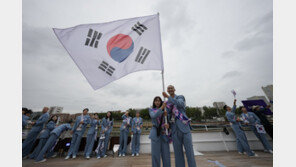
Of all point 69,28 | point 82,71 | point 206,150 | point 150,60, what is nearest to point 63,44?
point 69,28

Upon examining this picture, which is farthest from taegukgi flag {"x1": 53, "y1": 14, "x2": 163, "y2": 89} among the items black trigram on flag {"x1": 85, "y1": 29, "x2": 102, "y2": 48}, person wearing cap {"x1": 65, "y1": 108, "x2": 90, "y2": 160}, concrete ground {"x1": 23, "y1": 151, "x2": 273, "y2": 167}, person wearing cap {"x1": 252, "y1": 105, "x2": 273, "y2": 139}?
person wearing cap {"x1": 252, "y1": 105, "x2": 273, "y2": 139}

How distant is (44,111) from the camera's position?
183 inches

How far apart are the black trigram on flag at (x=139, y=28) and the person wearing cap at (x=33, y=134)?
5129 millimetres

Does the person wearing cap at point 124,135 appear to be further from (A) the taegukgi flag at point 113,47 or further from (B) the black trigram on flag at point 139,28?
(B) the black trigram on flag at point 139,28

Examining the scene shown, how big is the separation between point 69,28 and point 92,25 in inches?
21.7

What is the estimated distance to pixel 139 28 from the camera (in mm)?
2980

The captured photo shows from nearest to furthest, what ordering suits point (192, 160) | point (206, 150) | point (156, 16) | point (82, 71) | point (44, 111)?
point (192, 160) → point (82, 71) → point (156, 16) → point (44, 111) → point (206, 150)

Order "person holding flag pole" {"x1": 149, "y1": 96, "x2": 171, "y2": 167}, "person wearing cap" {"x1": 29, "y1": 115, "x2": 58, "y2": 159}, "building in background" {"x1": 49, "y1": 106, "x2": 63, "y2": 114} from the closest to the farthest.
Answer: "person holding flag pole" {"x1": 149, "y1": 96, "x2": 171, "y2": 167} < "person wearing cap" {"x1": 29, "y1": 115, "x2": 58, "y2": 159} < "building in background" {"x1": 49, "y1": 106, "x2": 63, "y2": 114}

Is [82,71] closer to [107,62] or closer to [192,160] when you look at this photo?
[107,62]

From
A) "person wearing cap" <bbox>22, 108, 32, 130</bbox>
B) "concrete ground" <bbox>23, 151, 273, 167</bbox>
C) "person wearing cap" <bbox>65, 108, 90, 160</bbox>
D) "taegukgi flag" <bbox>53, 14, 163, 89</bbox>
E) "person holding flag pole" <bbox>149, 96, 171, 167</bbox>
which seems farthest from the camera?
"person wearing cap" <bbox>65, 108, 90, 160</bbox>

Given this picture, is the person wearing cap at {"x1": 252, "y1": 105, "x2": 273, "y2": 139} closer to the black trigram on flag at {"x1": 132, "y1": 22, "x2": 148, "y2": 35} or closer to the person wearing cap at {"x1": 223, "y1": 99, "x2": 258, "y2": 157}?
the person wearing cap at {"x1": 223, "y1": 99, "x2": 258, "y2": 157}

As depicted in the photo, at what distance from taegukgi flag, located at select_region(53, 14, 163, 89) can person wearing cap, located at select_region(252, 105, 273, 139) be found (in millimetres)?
5717

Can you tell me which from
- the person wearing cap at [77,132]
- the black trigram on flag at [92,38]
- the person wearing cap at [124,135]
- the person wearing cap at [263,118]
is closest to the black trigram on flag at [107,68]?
the black trigram on flag at [92,38]

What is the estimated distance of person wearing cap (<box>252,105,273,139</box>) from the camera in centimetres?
482
